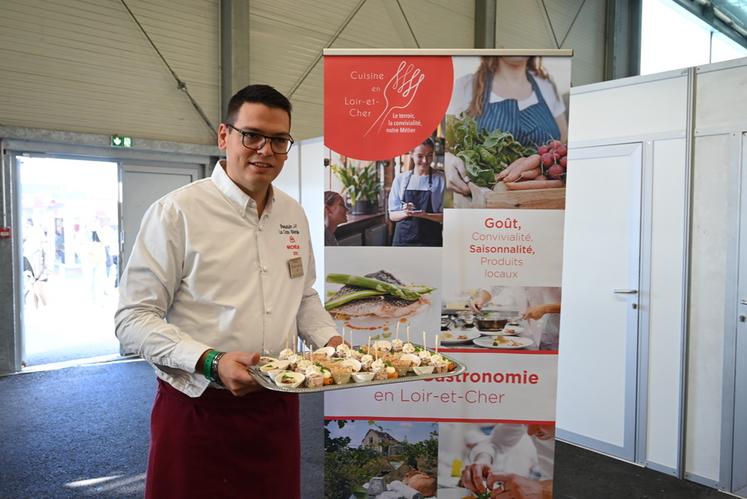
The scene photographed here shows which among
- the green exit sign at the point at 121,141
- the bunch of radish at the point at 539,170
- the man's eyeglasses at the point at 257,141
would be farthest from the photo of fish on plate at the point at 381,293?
the green exit sign at the point at 121,141

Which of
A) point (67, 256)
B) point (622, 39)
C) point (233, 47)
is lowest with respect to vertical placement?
point (67, 256)

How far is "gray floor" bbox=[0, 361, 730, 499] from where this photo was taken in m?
3.32

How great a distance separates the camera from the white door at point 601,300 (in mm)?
3758

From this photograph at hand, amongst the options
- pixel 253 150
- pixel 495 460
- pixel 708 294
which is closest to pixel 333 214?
pixel 253 150

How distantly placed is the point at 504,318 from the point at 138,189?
199 inches

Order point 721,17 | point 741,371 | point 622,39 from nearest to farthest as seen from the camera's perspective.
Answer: point 741,371
point 721,17
point 622,39

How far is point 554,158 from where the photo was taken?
8.25ft

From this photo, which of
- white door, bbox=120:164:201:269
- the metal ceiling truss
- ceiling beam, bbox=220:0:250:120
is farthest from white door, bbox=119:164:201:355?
the metal ceiling truss

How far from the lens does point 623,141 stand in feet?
12.4

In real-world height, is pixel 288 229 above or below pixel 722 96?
below

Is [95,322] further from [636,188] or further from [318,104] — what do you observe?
[636,188]

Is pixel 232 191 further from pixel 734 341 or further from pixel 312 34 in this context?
pixel 312 34

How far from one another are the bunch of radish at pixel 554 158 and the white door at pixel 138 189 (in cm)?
490

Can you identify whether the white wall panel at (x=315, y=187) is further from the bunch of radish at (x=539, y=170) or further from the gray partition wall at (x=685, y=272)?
the bunch of radish at (x=539, y=170)
